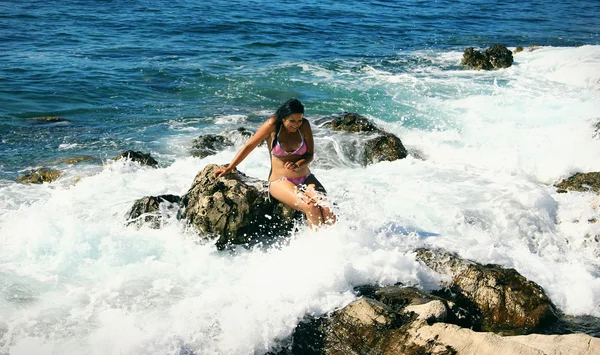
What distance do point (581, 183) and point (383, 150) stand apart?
3828mm

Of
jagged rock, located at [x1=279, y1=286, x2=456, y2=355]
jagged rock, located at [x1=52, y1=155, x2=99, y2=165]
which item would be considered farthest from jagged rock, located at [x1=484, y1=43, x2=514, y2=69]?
jagged rock, located at [x1=279, y1=286, x2=456, y2=355]

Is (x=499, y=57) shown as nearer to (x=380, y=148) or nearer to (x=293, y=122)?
(x=380, y=148)

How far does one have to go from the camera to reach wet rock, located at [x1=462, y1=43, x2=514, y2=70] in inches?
828

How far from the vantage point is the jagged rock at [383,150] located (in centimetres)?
1152

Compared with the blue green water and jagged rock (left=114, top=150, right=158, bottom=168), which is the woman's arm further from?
the blue green water

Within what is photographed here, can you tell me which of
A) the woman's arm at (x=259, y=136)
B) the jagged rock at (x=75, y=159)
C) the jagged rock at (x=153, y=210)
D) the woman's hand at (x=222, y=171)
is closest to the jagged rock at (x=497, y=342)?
the woman's arm at (x=259, y=136)

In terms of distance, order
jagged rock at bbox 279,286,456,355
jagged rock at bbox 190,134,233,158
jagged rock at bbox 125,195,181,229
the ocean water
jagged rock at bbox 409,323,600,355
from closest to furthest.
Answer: jagged rock at bbox 409,323,600,355 → jagged rock at bbox 279,286,456,355 → the ocean water → jagged rock at bbox 125,195,181,229 → jagged rock at bbox 190,134,233,158

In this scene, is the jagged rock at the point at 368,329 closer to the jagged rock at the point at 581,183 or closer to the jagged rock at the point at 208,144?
the jagged rock at the point at 581,183

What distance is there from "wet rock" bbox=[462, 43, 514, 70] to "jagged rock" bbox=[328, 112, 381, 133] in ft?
32.5

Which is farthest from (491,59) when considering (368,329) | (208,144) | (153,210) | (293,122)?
(368,329)

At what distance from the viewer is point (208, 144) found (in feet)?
40.9

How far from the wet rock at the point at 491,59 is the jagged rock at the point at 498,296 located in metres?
16.0

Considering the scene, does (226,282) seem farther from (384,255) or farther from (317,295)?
(384,255)

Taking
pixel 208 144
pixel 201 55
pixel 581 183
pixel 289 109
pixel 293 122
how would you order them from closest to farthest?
pixel 289 109 < pixel 293 122 < pixel 581 183 < pixel 208 144 < pixel 201 55
